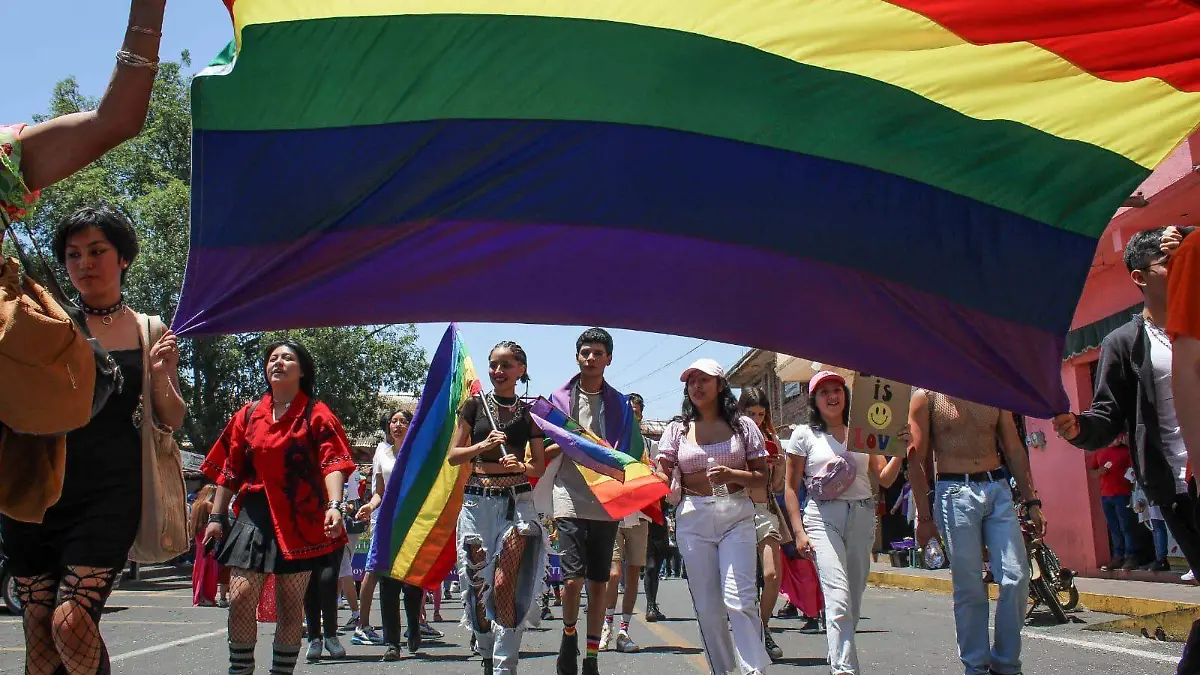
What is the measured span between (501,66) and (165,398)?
1.90 meters

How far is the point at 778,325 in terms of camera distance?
421cm

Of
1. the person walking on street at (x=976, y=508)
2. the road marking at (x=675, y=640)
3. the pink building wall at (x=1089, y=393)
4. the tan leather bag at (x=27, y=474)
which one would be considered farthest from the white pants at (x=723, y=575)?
the pink building wall at (x=1089, y=393)

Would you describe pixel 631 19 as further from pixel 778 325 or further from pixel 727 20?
pixel 778 325

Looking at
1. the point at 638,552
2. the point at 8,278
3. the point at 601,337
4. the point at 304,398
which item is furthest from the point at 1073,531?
the point at 8,278

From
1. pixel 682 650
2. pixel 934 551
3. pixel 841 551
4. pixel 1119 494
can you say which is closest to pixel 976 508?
pixel 841 551

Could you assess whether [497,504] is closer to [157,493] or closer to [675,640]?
[157,493]

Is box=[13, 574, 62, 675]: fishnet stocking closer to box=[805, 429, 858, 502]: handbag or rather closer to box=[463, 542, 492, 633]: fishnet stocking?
→ box=[463, 542, 492, 633]: fishnet stocking

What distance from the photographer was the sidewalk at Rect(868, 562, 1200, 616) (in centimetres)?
1082

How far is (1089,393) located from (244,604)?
14.3m

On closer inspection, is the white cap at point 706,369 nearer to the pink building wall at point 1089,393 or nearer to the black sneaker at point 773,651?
the black sneaker at point 773,651

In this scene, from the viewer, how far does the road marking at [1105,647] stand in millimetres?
7906

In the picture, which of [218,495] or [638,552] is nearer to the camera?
[218,495]

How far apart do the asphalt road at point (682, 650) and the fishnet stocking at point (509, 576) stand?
3.70 feet

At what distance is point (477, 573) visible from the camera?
736 centimetres
